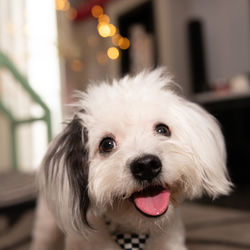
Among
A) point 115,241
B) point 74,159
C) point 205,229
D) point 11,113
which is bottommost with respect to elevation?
point 205,229

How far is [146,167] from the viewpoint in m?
0.75

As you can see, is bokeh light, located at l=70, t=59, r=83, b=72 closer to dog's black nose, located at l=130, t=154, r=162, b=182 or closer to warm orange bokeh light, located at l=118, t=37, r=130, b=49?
warm orange bokeh light, located at l=118, t=37, r=130, b=49

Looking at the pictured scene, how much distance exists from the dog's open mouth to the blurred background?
138cm

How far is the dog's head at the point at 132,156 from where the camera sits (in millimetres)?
777

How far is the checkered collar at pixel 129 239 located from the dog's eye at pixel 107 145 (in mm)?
206

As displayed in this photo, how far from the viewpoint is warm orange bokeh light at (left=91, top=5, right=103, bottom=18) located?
14.8 feet

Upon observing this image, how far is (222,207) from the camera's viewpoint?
2291mm

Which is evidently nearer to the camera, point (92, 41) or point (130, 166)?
point (130, 166)

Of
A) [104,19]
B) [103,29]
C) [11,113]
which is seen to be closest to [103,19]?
[104,19]

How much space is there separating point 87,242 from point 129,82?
48 cm

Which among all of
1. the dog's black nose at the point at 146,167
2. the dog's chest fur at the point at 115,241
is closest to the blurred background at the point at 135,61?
the dog's chest fur at the point at 115,241

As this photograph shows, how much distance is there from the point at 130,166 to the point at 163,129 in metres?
0.20

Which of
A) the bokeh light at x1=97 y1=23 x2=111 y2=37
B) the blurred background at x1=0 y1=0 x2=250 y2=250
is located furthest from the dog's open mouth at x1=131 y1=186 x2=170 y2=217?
the bokeh light at x1=97 y1=23 x2=111 y2=37

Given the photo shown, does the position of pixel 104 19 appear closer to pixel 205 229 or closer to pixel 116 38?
pixel 116 38
